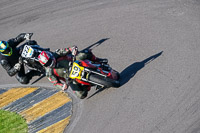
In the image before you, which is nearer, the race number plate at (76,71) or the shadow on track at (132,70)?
the race number plate at (76,71)

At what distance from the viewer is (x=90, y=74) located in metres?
9.31

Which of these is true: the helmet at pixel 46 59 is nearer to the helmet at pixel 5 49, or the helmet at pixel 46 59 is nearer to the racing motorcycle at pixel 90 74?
the racing motorcycle at pixel 90 74

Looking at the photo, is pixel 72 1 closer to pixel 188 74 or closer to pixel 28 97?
pixel 28 97

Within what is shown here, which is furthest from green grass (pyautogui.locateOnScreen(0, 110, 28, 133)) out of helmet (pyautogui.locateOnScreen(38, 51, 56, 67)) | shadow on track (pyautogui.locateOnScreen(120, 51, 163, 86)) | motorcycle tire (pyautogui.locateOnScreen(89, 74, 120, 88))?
shadow on track (pyautogui.locateOnScreen(120, 51, 163, 86))

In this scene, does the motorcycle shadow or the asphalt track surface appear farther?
the motorcycle shadow

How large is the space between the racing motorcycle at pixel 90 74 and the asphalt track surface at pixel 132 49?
20.4 inches

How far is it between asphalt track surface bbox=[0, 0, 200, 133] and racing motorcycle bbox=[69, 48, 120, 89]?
0.52 meters

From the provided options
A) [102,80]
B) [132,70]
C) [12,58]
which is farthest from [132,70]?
[12,58]

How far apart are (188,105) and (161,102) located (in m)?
0.71

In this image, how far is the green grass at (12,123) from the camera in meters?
9.97

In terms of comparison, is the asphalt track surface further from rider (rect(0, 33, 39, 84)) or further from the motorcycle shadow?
rider (rect(0, 33, 39, 84))

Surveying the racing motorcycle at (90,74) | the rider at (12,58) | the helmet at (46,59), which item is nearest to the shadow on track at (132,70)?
the racing motorcycle at (90,74)

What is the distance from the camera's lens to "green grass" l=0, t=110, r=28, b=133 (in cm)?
997

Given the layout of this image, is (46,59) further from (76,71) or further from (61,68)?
(76,71)
